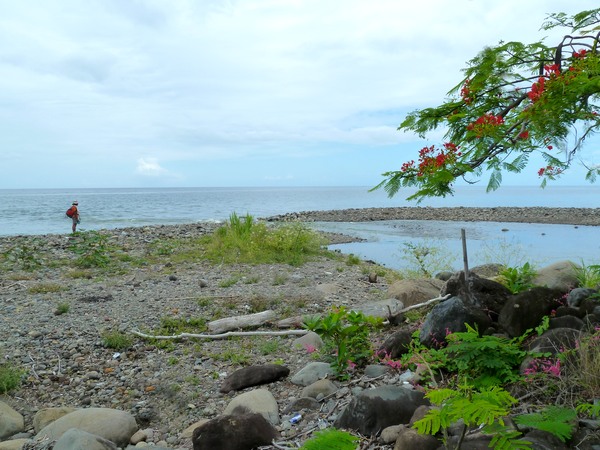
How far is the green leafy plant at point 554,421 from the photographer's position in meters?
2.60

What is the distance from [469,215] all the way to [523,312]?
3193 cm

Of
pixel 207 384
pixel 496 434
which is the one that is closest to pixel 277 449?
pixel 496 434

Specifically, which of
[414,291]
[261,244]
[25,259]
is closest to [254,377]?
[414,291]

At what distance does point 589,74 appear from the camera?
3.79 metres

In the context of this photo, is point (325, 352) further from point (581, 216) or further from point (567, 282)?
point (581, 216)

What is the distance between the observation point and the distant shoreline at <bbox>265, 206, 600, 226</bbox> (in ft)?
99.1

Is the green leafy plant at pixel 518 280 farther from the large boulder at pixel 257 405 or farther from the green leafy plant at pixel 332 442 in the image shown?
the green leafy plant at pixel 332 442

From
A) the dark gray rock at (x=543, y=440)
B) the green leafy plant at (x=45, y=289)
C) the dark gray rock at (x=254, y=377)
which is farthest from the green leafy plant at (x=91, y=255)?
the dark gray rock at (x=543, y=440)

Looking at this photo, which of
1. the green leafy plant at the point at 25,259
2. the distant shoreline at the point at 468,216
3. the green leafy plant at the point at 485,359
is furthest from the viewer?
the distant shoreline at the point at 468,216

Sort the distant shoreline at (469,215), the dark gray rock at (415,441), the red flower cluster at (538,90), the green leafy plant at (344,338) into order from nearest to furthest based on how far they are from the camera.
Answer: the dark gray rock at (415,441) → the red flower cluster at (538,90) → the green leafy plant at (344,338) → the distant shoreline at (469,215)

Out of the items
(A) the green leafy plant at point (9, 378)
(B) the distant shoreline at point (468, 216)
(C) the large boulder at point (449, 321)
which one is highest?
(B) the distant shoreline at point (468, 216)

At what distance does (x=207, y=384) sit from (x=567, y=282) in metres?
4.38

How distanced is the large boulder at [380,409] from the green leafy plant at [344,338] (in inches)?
37.9

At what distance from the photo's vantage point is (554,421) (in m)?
2.70
